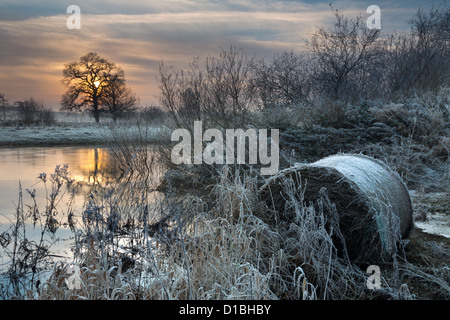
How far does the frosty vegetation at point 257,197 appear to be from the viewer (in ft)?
13.6

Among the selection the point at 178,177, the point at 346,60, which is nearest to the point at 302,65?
the point at 346,60

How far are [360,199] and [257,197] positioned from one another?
157 cm

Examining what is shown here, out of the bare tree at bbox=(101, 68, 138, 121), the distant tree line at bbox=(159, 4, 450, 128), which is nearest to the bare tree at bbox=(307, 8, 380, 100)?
the distant tree line at bbox=(159, 4, 450, 128)

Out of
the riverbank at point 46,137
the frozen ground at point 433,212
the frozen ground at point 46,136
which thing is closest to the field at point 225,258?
the frozen ground at point 433,212

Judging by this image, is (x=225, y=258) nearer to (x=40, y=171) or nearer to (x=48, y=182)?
(x=48, y=182)

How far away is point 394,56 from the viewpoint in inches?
774

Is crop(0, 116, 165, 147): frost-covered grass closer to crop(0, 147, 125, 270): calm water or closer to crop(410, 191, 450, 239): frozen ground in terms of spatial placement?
crop(0, 147, 125, 270): calm water

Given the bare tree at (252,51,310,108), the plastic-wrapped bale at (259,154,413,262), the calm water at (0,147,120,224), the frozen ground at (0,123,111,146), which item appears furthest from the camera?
the frozen ground at (0,123,111,146)

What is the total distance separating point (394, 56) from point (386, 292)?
18.1 m

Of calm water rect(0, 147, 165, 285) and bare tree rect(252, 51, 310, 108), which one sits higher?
bare tree rect(252, 51, 310, 108)

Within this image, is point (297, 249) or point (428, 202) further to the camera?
point (428, 202)

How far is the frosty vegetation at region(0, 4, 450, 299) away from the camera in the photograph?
4152 mm

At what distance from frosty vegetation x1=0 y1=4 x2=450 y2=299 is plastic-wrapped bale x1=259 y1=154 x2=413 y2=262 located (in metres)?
0.18
